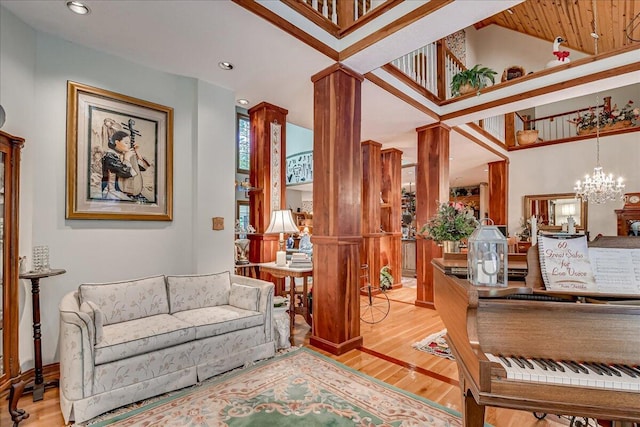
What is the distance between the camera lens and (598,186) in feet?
19.7

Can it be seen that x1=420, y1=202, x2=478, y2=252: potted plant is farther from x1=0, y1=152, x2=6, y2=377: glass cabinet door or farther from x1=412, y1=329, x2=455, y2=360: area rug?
x1=0, y1=152, x2=6, y2=377: glass cabinet door

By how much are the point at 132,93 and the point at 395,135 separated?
3.88 meters

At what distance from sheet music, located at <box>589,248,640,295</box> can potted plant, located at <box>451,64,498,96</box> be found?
348 cm

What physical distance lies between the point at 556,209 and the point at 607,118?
2.14 m

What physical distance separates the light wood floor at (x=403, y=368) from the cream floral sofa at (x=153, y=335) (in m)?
0.33

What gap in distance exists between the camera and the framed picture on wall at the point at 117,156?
2.75 meters

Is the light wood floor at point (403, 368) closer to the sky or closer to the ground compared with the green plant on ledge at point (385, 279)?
closer to the ground

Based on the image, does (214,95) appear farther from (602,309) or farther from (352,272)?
(602,309)

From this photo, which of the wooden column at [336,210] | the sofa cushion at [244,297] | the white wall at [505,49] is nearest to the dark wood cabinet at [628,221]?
the white wall at [505,49]

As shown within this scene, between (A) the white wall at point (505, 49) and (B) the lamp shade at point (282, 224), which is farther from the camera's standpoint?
(A) the white wall at point (505, 49)

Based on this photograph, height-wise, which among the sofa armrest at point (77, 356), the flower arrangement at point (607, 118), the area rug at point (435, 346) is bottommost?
the area rug at point (435, 346)

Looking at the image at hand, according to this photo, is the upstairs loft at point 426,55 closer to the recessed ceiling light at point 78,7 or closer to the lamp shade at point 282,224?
the recessed ceiling light at point 78,7

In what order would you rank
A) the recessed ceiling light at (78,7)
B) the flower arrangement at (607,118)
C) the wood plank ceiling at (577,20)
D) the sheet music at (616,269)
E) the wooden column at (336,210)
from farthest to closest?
the flower arrangement at (607,118)
the wood plank ceiling at (577,20)
the wooden column at (336,210)
the recessed ceiling light at (78,7)
the sheet music at (616,269)

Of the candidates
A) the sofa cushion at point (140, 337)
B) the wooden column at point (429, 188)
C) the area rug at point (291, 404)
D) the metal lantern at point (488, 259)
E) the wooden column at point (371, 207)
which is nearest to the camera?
the metal lantern at point (488, 259)
